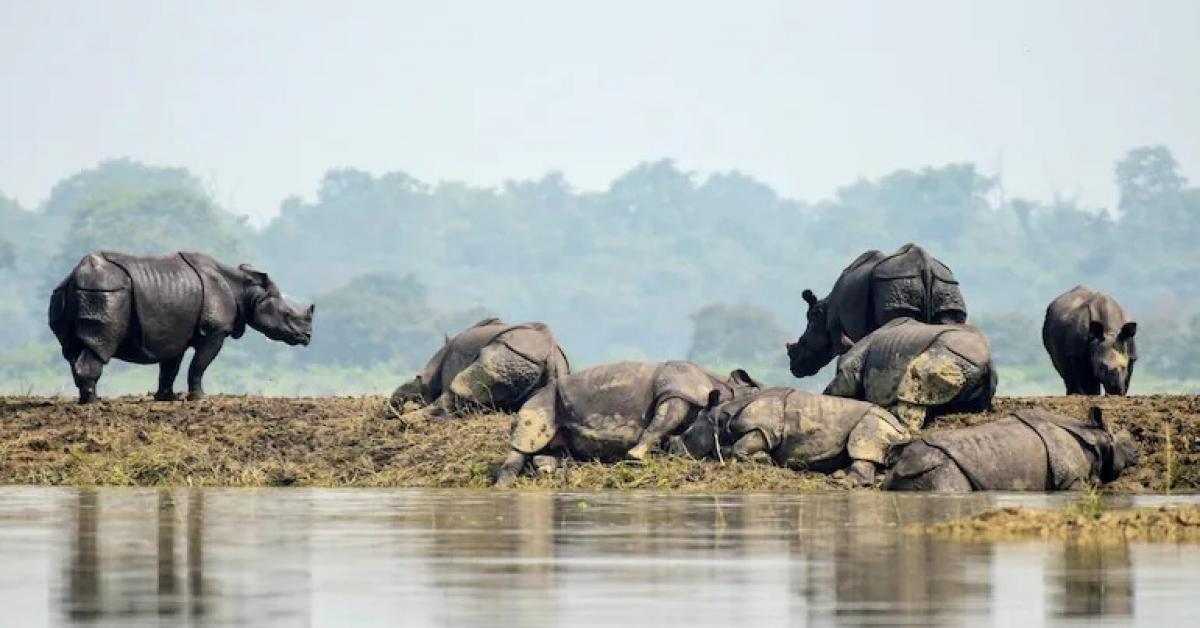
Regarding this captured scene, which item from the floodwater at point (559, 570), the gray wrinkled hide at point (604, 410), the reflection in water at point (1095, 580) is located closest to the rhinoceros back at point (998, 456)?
the floodwater at point (559, 570)

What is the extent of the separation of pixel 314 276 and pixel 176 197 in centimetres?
3154

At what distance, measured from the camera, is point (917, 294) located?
1214 inches

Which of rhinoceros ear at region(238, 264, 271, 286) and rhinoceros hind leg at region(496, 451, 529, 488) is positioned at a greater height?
rhinoceros ear at region(238, 264, 271, 286)

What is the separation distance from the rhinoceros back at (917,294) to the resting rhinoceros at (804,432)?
5.86 metres

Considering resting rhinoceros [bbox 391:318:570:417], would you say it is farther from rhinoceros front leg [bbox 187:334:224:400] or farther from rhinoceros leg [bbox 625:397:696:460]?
rhinoceros front leg [bbox 187:334:224:400]

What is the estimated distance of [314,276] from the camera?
193m

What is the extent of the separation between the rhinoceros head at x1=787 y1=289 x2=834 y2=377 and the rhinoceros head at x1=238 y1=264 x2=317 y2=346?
6.15 metres

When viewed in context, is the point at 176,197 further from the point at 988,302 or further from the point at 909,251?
the point at 909,251

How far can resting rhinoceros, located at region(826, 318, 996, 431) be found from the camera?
2628 centimetres

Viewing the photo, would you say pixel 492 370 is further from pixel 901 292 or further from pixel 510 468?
pixel 901 292

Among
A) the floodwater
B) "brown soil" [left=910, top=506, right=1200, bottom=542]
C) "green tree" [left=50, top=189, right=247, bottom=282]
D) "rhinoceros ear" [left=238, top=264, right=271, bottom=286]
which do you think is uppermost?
"green tree" [left=50, top=189, right=247, bottom=282]

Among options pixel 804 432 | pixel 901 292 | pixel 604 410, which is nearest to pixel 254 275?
pixel 901 292

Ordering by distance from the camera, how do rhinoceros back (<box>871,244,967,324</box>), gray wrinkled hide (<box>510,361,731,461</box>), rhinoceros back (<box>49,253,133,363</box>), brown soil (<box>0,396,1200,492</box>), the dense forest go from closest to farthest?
brown soil (<box>0,396,1200,492</box>) → gray wrinkled hide (<box>510,361,731,461</box>) → rhinoceros back (<box>871,244,967,324</box>) → rhinoceros back (<box>49,253,133,363</box>) → the dense forest

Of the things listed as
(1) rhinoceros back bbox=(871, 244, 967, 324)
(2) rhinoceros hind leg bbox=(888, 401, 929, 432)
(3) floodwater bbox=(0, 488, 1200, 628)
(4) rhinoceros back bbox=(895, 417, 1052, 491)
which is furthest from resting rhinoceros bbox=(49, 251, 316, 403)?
(4) rhinoceros back bbox=(895, 417, 1052, 491)
